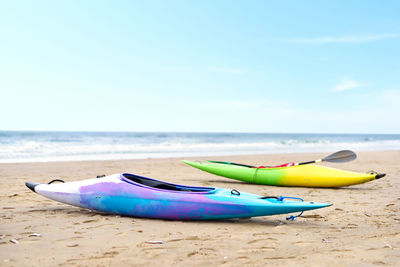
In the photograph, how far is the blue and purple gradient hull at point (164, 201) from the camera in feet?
12.6

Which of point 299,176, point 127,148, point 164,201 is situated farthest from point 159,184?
point 127,148

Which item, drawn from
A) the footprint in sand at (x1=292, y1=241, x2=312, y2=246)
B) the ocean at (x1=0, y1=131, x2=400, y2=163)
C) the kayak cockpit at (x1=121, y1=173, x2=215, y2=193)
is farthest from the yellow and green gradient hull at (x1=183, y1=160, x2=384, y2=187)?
the ocean at (x1=0, y1=131, x2=400, y2=163)

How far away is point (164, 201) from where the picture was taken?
405 centimetres

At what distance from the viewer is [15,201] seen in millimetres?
5168

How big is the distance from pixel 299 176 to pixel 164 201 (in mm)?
3623

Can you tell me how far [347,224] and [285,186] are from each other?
9.96 feet

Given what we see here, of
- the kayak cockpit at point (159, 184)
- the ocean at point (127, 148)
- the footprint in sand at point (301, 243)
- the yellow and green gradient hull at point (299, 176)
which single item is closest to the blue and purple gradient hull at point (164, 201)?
the kayak cockpit at point (159, 184)

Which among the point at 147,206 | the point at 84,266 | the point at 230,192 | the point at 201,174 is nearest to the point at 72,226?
the point at 147,206

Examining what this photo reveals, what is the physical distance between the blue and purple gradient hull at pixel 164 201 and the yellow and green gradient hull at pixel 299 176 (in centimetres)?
299

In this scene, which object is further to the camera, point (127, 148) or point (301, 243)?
point (127, 148)

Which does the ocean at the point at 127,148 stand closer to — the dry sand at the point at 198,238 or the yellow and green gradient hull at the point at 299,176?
the yellow and green gradient hull at the point at 299,176

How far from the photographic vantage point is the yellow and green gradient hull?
264 inches

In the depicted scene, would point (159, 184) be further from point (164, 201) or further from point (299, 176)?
point (299, 176)

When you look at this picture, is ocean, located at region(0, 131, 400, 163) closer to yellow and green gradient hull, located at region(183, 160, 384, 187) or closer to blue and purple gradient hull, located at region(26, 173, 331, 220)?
yellow and green gradient hull, located at region(183, 160, 384, 187)
